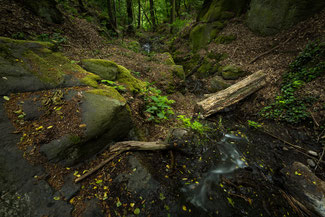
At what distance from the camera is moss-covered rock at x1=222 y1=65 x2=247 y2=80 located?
7635mm

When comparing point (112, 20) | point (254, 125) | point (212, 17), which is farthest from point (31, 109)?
point (212, 17)

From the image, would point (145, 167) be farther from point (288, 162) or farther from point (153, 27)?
point (153, 27)

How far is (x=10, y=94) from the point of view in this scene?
2.70m

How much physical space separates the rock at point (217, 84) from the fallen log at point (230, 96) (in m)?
1.60

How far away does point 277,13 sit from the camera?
7.57 m

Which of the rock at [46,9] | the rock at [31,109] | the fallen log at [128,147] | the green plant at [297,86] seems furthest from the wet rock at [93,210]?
the rock at [46,9]

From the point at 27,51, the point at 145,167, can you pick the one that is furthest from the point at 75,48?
the point at 145,167

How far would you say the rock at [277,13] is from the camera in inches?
260

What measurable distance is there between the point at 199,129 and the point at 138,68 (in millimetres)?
5232

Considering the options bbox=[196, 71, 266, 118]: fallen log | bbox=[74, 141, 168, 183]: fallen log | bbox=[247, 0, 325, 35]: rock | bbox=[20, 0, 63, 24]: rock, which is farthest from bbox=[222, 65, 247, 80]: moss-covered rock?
bbox=[20, 0, 63, 24]: rock

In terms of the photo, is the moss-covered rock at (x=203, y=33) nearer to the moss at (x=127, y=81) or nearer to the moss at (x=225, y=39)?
the moss at (x=225, y=39)

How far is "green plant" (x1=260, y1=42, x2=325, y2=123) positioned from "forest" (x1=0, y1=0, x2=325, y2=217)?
0.12 feet

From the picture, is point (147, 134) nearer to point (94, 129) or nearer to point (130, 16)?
point (94, 129)

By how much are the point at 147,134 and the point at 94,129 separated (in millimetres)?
1635
